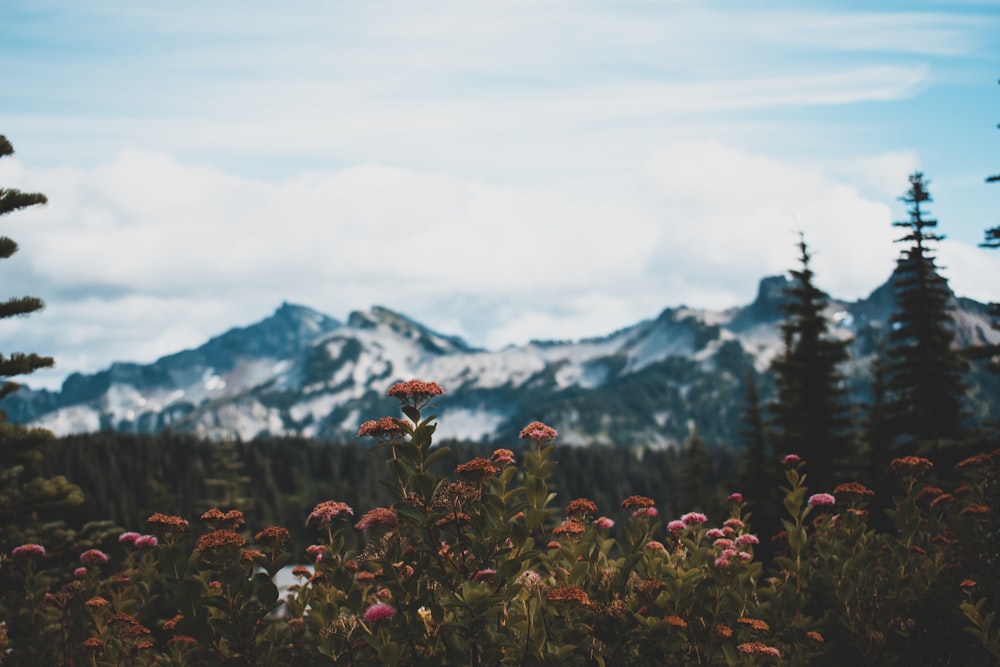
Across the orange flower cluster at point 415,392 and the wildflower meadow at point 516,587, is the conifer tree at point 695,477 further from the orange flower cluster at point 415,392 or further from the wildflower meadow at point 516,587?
the orange flower cluster at point 415,392

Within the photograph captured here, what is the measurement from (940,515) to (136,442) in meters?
156

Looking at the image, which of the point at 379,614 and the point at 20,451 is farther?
the point at 20,451

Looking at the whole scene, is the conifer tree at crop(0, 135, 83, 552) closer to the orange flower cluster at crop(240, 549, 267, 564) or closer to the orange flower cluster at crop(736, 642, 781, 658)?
the orange flower cluster at crop(240, 549, 267, 564)

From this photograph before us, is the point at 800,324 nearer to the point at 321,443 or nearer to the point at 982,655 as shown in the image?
the point at 982,655

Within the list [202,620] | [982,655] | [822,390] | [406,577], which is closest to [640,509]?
[406,577]

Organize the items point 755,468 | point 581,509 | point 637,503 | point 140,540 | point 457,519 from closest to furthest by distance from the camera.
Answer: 1. point 457,519
2. point 581,509
3. point 637,503
4. point 140,540
5. point 755,468

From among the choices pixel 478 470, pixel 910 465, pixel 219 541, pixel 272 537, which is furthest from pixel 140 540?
pixel 910 465

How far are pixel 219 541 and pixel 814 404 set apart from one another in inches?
1203

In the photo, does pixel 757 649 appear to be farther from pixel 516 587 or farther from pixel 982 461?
pixel 982 461

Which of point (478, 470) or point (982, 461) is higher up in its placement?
point (478, 470)

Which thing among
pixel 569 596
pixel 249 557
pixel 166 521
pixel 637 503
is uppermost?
pixel 166 521

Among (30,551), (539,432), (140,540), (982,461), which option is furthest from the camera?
(30,551)

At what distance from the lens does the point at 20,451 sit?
13945 millimetres

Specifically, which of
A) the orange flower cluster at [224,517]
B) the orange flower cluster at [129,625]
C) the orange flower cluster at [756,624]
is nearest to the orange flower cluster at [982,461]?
the orange flower cluster at [756,624]
